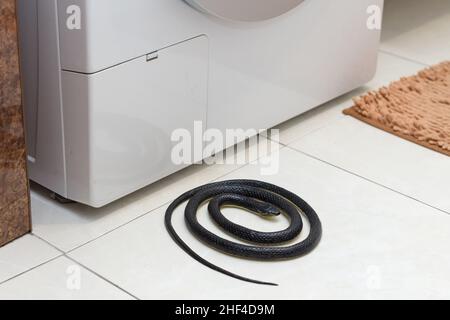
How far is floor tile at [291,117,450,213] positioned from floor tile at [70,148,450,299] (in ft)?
0.20

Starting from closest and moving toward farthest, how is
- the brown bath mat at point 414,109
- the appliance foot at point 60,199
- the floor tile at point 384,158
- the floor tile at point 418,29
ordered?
the appliance foot at point 60,199
the floor tile at point 384,158
the brown bath mat at point 414,109
the floor tile at point 418,29

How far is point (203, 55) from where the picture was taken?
1.40 metres

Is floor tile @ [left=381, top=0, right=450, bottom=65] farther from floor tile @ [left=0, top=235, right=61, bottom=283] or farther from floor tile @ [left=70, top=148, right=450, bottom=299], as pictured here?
floor tile @ [left=0, top=235, right=61, bottom=283]

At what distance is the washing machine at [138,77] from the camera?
1.23 m

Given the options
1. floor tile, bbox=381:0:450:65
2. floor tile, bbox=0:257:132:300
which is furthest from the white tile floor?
floor tile, bbox=381:0:450:65

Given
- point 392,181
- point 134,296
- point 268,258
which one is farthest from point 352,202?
point 134,296

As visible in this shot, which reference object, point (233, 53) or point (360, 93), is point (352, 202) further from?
point (360, 93)

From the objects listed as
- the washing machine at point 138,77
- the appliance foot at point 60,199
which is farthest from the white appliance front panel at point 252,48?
the appliance foot at point 60,199

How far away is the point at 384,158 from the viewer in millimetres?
1620

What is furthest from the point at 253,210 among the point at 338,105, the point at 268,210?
the point at 338,105

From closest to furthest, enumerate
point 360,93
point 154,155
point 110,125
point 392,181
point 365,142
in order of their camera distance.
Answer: point 110,125
point 154,155
point 392,181
point 365,142
point 360,93

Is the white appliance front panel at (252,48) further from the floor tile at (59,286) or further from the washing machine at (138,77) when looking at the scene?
the floor tile at (59,286)

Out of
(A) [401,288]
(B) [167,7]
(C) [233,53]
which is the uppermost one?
(B) [167,7]

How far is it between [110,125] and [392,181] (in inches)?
22.3
